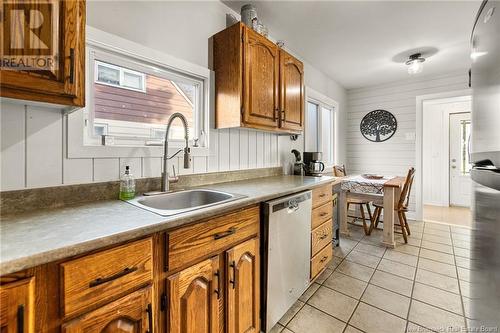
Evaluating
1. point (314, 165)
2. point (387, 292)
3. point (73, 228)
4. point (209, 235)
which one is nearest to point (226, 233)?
point (209, 235)

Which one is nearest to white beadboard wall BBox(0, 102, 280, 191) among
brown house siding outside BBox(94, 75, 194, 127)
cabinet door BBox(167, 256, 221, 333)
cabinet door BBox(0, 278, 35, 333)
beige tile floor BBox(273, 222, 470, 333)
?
brown house siding outside BBox(94, 75, 194, 127)

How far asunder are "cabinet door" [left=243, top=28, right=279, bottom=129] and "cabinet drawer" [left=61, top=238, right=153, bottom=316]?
4.04 ft

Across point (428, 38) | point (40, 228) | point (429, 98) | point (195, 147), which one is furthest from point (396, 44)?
point (40, 228)

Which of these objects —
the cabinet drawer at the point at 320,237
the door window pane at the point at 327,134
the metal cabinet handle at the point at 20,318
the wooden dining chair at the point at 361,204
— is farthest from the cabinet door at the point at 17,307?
the door window pane at the point at 327,134

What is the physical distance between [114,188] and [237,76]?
1.17 metres

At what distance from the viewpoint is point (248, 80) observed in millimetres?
1792

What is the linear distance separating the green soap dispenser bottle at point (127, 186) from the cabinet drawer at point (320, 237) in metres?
1.43

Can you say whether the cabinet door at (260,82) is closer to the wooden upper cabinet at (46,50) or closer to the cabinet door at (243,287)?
the cabinet door at (243,287)

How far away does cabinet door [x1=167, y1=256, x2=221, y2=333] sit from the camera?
945mm

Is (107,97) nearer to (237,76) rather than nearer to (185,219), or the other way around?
(237,76)

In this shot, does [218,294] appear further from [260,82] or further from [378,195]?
[378,195]

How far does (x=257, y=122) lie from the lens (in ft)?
6.26

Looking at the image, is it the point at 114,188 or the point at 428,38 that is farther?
the point at 428,38

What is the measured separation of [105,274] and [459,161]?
20.8 ft
